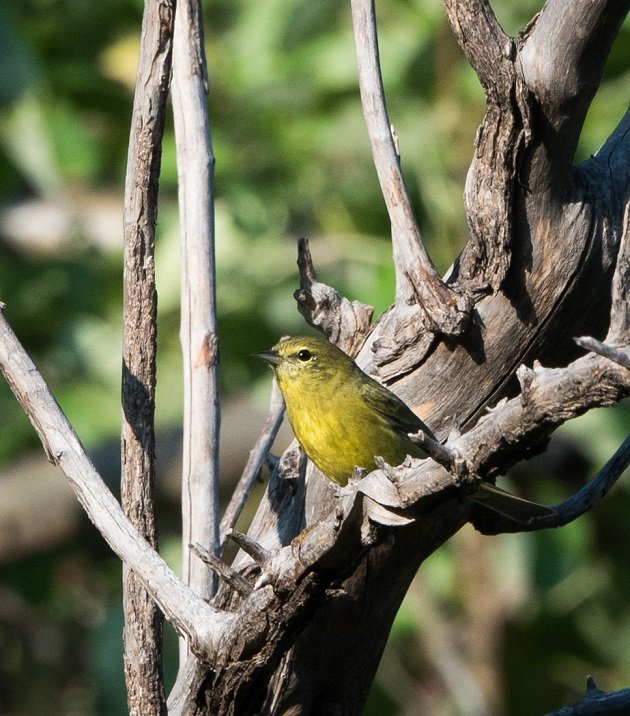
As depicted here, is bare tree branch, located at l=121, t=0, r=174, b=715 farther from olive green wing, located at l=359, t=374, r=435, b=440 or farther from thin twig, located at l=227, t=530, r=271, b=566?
olive green wing, located at l=359, t=374, r=435, b=440

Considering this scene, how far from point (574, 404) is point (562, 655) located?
552 cm

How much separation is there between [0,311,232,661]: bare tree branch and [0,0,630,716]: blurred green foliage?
2.52 metres

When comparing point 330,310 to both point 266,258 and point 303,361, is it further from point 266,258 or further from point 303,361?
point 266,258

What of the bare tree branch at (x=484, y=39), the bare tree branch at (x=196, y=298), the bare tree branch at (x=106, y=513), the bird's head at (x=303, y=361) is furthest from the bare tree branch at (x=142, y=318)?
the bird's head at (x=303, y=361)

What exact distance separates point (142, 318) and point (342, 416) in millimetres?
1115

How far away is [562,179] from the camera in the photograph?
2.45 meters

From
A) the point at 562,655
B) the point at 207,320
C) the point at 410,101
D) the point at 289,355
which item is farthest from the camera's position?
the point at 562,655

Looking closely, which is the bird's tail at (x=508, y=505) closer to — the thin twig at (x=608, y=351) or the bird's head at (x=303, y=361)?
the bird's head at (x=303, y=361)

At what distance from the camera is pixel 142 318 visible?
257 centimetres

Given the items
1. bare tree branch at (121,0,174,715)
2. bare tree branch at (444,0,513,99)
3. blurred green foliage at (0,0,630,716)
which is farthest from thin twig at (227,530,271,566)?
blurred green foliage at (0,0,630,716)

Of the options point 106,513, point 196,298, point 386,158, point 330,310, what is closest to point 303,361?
point 330,310

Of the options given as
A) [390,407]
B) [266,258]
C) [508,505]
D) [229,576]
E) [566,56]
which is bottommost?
[508,505]

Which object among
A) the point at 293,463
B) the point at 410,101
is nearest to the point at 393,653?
the point at 410,101

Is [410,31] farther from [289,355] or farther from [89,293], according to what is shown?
[289,355]
